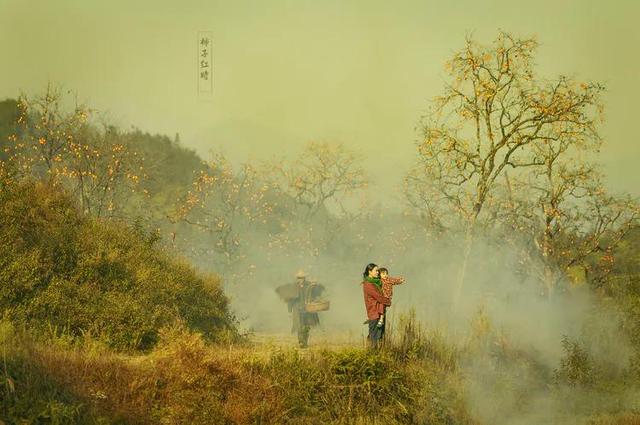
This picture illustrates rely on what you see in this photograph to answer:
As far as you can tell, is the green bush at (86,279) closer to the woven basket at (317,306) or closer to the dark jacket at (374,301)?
the woven basket at (317,306)

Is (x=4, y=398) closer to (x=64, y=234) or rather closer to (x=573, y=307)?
(x=64, y=234)

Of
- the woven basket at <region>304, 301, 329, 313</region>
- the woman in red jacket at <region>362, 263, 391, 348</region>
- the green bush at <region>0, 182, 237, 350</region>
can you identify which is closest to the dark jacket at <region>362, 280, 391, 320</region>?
the woman in red jacket at <region>362, 263, 391, 348</region>

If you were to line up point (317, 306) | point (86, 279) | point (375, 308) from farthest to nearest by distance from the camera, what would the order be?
point (317, 306), point (86, 279), point (375, 308)

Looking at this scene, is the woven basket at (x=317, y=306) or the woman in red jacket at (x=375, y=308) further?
the woven basket at (x=317, y=306)

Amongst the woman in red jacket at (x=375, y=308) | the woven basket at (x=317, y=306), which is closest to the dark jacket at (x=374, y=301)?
the woman in red jacket at (x=375, y=308)

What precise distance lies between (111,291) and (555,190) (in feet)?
65.6

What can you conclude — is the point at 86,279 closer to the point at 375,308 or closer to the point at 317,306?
the point at 375,308

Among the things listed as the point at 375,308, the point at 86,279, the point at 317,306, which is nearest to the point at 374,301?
the point at 375,308

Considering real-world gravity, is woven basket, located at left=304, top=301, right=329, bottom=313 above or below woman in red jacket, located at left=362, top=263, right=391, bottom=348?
above

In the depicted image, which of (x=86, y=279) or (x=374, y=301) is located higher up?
(x=86, y=279)

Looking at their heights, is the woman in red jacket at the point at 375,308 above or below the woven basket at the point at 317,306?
below

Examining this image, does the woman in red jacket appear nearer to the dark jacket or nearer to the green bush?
the dark jacket

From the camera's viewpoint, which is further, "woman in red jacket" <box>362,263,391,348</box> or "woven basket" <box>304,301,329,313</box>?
"woven basket" <box>304,301,329,313</box>

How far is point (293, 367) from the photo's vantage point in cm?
1417
